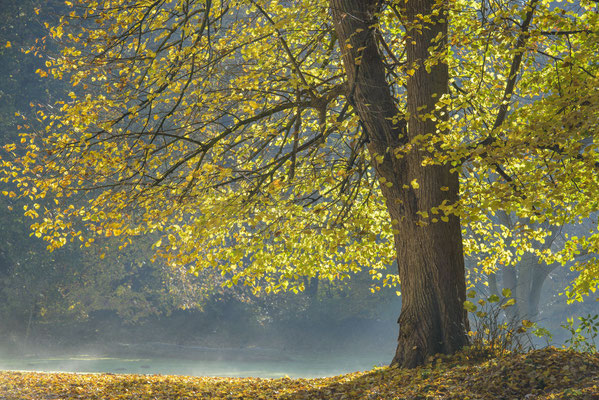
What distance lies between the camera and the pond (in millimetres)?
19594

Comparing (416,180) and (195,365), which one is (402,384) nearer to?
(416,180)

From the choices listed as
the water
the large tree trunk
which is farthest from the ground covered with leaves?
the water

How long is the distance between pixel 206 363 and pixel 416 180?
17.5 meters

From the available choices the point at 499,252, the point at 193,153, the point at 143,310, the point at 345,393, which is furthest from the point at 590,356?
the point at 143,310

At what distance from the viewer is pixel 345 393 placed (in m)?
6.71

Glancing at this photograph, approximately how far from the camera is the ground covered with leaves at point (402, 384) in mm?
5434

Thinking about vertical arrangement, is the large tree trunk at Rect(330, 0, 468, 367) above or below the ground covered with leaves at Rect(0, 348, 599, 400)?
above

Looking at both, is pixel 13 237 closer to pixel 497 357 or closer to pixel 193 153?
pixel 193 153

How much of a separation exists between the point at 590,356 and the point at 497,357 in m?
1.15

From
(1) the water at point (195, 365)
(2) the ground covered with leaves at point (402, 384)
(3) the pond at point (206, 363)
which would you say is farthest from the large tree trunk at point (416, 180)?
(3) the pond at point (206, 363)

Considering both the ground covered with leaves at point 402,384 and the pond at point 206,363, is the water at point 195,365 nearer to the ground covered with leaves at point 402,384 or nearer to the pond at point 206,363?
the pond at point 206,363

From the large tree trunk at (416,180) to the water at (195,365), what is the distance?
12.7 m

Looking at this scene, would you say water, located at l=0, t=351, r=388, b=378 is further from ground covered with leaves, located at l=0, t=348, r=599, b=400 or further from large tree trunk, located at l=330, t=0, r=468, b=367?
large tree trunk, located at l=330, t=0, r=468, b=367

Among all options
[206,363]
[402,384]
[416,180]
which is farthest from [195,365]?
[416,180]
